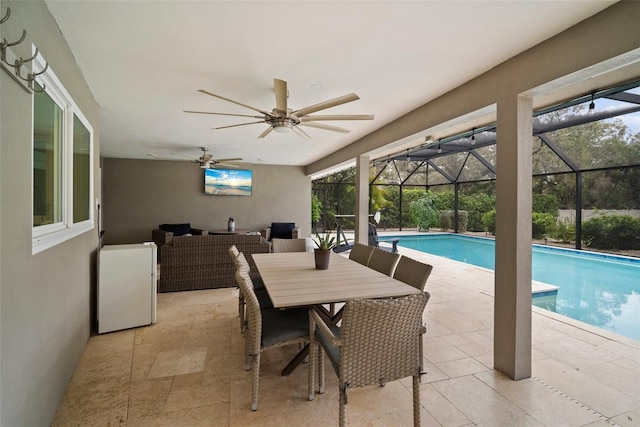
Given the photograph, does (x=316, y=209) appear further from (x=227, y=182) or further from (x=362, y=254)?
(x=362, y=254)

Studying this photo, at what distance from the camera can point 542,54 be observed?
6.50 ft

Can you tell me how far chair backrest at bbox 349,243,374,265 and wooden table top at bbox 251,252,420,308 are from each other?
255mm

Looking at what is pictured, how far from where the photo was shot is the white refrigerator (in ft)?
9.49

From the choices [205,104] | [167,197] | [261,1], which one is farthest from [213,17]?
[167,197]

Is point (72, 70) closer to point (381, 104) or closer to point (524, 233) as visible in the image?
point (381, 104)

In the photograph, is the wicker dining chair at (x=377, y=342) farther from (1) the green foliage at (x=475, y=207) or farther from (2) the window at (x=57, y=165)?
(1) the green foliage at (x=475, y=207)

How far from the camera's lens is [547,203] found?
27.8 ft

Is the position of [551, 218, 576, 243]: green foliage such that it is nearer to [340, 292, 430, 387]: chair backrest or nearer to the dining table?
the dining table

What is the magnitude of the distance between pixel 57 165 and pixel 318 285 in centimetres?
210

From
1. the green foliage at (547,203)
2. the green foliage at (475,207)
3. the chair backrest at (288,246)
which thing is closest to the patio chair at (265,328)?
the chair backrest at (288,246)

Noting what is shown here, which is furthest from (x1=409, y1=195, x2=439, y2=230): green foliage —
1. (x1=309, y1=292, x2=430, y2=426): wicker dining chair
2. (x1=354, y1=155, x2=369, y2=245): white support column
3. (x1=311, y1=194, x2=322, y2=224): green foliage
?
(x1=309, y1=292, x2=430, y2=426): wicker dining chair

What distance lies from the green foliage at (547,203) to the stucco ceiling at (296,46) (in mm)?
7675

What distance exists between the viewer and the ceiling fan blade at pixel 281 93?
2.12m

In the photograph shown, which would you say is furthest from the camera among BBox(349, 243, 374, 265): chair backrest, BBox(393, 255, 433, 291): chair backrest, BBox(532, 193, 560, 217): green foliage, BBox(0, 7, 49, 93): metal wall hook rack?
BBox(532, 193, 560, 217): green foliage
